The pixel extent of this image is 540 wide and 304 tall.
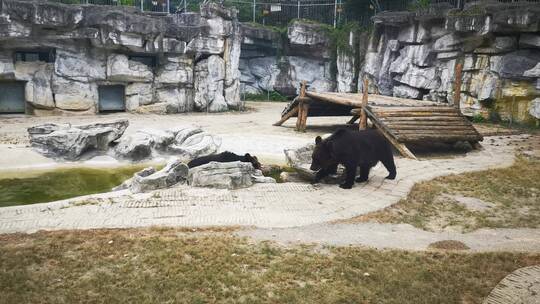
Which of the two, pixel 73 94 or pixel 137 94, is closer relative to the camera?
pixel 73 94

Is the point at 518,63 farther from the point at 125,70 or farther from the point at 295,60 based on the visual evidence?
the point at 125,70

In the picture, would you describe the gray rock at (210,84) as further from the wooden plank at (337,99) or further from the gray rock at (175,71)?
the wooden plank at (337,99)

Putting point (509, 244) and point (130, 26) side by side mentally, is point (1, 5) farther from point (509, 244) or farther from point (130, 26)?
point (509, 244)

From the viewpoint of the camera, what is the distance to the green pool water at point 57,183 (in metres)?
9.67

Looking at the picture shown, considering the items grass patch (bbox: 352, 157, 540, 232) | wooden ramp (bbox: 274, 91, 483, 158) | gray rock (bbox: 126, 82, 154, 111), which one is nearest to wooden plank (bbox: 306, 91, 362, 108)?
wooden ramp (bbox: 274, 91, 483, 158)

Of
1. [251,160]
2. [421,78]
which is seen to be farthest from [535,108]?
[251,160]

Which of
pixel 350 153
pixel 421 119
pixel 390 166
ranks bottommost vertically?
pixel 390 166

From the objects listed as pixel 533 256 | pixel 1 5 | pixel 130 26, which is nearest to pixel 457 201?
pixel 533 256

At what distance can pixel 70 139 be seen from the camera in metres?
13.0

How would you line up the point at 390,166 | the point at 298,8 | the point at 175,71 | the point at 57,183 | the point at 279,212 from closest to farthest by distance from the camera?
the point at 279,212 → the point at 390,166 → the point at 57,183 → the point at 175,71 → the point at 298,8

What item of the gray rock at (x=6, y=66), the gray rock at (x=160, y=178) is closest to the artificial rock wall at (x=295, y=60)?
the gray rock at (x=6, y=66)

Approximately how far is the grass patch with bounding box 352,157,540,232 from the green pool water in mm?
6434

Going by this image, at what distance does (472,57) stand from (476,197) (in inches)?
551

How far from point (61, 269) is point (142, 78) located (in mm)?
18732
